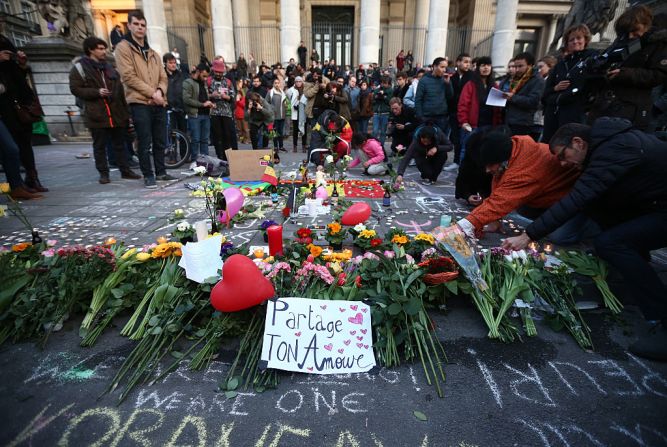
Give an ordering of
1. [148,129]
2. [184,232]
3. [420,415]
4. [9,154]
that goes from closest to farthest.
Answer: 1. [420,415]
2. [184,232]
3. [9,154]
4. [148,129]

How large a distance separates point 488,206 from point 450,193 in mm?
2363

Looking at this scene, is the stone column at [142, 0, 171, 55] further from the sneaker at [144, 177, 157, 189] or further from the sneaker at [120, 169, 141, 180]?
the sneaker at [144, 177, 157, 189]

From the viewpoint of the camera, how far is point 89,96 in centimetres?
516

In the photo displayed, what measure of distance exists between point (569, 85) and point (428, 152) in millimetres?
2128

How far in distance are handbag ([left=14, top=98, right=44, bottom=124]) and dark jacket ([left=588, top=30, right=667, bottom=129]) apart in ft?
23.9

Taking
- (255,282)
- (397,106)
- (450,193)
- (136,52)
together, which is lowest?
(450,193)

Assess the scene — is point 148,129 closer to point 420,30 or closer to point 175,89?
point 175,89

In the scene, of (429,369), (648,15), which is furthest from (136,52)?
(648,15)

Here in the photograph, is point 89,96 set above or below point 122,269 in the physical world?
above

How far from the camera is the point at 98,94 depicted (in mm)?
5180

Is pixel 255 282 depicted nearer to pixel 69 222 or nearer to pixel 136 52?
pixel 69 222

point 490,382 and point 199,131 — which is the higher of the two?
point 199,131

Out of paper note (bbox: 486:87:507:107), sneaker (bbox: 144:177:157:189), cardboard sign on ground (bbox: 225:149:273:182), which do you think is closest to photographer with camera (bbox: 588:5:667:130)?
paper note (bbox: 486:87:507:107)

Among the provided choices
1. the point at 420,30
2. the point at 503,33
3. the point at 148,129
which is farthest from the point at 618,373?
the point at 420,30
